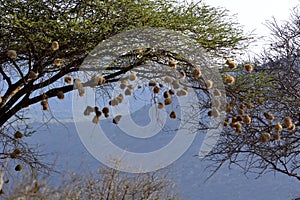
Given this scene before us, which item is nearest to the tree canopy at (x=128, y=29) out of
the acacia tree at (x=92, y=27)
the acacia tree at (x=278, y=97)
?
the acacia tree at (x=92, y=27)

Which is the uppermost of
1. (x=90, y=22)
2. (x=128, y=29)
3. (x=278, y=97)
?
(x=278, y=97)

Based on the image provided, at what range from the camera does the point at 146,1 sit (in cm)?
500

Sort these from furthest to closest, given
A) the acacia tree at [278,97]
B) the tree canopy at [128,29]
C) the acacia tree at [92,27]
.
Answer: the acacia tree at [278,97] < the acacia tree at [92,27] < the tree canopy at [128,29]

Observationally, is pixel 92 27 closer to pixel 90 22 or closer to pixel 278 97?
pixel 90 22

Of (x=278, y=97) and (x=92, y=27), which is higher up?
(x=278, y=97)

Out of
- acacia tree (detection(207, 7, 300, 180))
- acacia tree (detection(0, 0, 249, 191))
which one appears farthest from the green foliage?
acacia tree (detection(207, 7, 300, 180))

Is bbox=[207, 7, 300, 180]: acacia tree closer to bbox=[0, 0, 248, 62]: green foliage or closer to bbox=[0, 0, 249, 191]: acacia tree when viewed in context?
bbox=[0, 0, 249, 191]: acacia tree

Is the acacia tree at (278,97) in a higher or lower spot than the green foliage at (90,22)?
higher

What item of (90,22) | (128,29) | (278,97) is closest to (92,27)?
(90,22)

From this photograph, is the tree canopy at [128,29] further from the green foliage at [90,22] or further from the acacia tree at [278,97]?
the acacia tree at [278,97]

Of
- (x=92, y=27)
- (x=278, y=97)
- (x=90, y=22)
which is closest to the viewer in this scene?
(x=90, y=22)

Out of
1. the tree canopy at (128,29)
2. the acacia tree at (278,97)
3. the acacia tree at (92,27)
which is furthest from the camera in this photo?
the acacia tree at (278,97)

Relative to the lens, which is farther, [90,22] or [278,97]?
[278,97]

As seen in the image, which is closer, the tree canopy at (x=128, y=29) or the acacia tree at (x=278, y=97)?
the tree canopy at (x=128, y=29)
